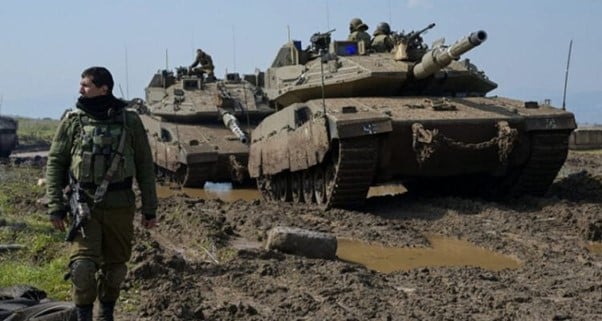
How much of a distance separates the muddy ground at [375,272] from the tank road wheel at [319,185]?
1.49 ft

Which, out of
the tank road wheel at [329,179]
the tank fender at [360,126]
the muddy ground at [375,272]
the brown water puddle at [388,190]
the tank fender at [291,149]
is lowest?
the brown water puddle at [388,190]

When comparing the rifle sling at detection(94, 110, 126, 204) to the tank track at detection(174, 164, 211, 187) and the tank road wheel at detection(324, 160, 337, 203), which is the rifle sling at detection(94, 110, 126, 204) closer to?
the tank road wheel at detection(324, 160, 337, 203)

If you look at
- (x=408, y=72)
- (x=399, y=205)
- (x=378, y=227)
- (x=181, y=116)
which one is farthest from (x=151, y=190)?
(x=181, y=116)

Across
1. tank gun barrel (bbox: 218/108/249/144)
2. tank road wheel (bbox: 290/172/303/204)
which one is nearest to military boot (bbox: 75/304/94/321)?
tank road wheel (bbox: 290/172/303/204)

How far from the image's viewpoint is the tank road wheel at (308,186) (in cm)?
1220

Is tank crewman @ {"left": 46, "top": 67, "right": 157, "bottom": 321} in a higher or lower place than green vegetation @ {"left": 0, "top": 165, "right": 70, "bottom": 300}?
higher

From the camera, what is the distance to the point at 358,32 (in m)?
14.8

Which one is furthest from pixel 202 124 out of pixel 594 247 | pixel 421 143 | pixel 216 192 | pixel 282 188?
pixel 594 247

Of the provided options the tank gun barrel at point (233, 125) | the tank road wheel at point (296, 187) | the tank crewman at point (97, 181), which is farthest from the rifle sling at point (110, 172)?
the tank gun barrel at point (233, 125)

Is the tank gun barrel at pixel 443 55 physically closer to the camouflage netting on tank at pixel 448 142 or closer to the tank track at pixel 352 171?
the camouflage netting on tank at pixel 448 142

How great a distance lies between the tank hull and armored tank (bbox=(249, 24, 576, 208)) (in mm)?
15

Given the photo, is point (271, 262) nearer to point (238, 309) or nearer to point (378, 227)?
point (238, 309)

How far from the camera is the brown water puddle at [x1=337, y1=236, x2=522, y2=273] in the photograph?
807 cm

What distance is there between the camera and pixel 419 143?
10.7 metres
